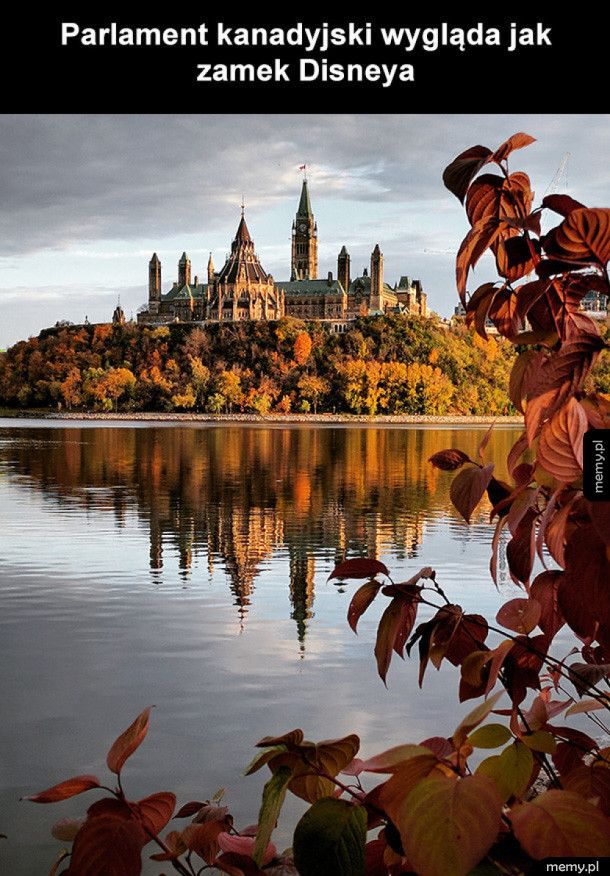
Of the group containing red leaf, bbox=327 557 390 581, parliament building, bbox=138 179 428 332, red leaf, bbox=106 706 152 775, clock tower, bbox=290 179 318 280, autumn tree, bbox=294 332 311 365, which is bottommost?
red leaf, bbox=106 706 152 775

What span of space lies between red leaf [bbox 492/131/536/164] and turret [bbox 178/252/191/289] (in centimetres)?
12907

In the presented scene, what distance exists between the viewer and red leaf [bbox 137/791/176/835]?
1040mm

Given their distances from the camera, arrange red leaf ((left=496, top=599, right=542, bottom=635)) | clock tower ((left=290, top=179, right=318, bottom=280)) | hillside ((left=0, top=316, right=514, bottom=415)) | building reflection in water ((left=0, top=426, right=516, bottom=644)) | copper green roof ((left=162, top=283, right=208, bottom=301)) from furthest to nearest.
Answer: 1. clock tower ((left=290, top=179, right=318, bottom=280))
2. copper green roof ((left=162, top=283, right=208, bottom=301))
3. hillside ((left=0, top=316, right=514, bottom=415))
4. building reflection in water ((left=0, top=426, right=516, bottom=644))
5. red leaf ((left=496, top=599, right=542, bottom=635))

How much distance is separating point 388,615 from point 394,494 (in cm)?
1691

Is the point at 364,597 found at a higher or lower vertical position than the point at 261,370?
lower

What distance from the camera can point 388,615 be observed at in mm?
1133

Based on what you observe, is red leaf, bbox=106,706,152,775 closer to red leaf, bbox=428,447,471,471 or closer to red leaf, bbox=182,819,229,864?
red leaf, bbox=182,819,229,864

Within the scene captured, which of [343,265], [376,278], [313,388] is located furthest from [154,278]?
[313,388]

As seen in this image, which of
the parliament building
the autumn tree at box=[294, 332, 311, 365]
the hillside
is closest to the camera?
the hillside

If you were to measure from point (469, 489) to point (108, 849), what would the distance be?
0.58 metres

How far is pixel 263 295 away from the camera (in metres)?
114

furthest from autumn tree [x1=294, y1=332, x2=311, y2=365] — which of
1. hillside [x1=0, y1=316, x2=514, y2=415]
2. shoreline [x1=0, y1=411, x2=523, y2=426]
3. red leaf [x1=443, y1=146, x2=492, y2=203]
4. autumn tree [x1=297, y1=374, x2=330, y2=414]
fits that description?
red leaf [x1=443, y1=146, x2=492, y2=203]

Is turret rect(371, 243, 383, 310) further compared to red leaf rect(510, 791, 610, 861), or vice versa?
turret rect(371, 243, 383, 310)

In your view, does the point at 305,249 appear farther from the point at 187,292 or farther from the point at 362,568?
the point at 362,568
